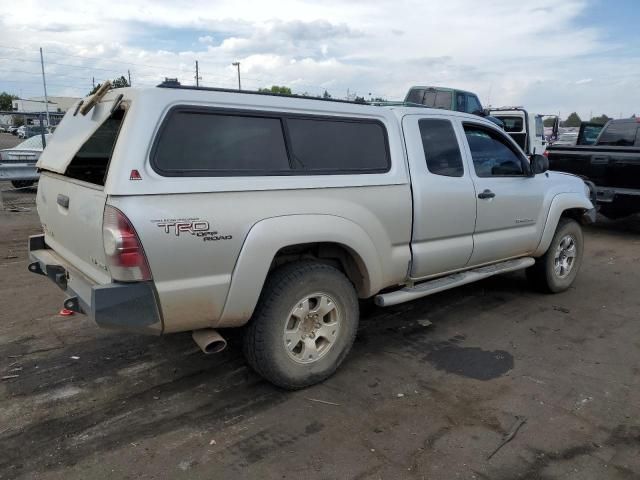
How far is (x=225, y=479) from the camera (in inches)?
109

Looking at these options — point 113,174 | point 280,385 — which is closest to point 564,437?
point 280,385

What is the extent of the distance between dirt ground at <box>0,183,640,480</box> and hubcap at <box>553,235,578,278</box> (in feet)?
2.56

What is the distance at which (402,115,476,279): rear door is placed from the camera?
4.26 metres

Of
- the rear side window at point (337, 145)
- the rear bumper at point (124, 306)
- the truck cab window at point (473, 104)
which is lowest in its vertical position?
the rear bumper at point (124, 306)

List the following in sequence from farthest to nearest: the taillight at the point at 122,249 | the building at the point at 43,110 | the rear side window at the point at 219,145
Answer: the building at the point at 43,110, the rear side window at the point at 219,145, the taillight at the point at 122,249

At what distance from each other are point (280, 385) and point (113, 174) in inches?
68.7

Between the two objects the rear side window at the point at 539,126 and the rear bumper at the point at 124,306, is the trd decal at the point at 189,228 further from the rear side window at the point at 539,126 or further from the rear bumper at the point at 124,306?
the rear side window at the point at 539,126

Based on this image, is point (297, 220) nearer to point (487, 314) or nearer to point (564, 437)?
point (564, 437)

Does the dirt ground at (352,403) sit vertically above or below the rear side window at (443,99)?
below

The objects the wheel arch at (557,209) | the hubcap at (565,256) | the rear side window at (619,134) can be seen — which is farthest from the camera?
the rear side window at (619,134)

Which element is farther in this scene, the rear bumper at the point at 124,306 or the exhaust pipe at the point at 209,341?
the exhaust pipe at the point at 209,341

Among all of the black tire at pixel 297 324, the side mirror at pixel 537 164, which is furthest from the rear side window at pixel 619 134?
the black tire at pixel 297 324

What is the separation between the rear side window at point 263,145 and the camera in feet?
10.1

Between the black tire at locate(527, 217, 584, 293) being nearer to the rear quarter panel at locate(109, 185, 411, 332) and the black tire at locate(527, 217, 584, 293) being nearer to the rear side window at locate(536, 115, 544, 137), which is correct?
the rear quarter panel at locate(109, 185, 411, 332)
